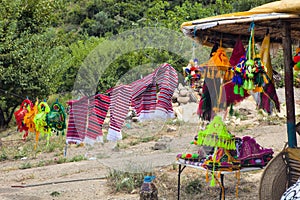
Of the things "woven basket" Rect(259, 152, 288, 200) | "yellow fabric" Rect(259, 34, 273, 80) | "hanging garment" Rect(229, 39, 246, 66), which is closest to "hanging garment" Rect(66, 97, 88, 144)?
"hanging garment" Rect(229, 39, 246, 66)

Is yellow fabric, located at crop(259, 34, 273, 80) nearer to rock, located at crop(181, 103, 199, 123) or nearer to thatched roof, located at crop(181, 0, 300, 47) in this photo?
thatched roof, located at crop(181, 0, 300, 47)

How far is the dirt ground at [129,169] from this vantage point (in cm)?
537

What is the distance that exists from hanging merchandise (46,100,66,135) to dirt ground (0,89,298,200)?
840mm

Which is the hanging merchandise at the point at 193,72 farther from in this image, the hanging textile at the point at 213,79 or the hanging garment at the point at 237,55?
the hanging garment at the point at 237,55

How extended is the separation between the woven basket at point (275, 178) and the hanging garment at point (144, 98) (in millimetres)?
1647

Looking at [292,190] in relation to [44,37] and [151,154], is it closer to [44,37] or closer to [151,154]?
[151,154]

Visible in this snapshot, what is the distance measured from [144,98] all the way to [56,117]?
127 cm

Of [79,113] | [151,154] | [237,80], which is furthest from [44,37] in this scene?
[237,80]

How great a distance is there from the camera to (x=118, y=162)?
7.08m

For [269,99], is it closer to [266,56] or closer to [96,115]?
[266,56]

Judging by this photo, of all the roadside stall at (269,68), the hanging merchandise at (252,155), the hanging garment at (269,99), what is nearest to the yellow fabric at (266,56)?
the roadside stall at (269,68)

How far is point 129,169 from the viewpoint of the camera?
19.3 ft

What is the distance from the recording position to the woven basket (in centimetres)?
369

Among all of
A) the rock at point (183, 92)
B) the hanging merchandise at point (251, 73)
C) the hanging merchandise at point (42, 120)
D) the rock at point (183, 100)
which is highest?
the rock at point (183, 92)
